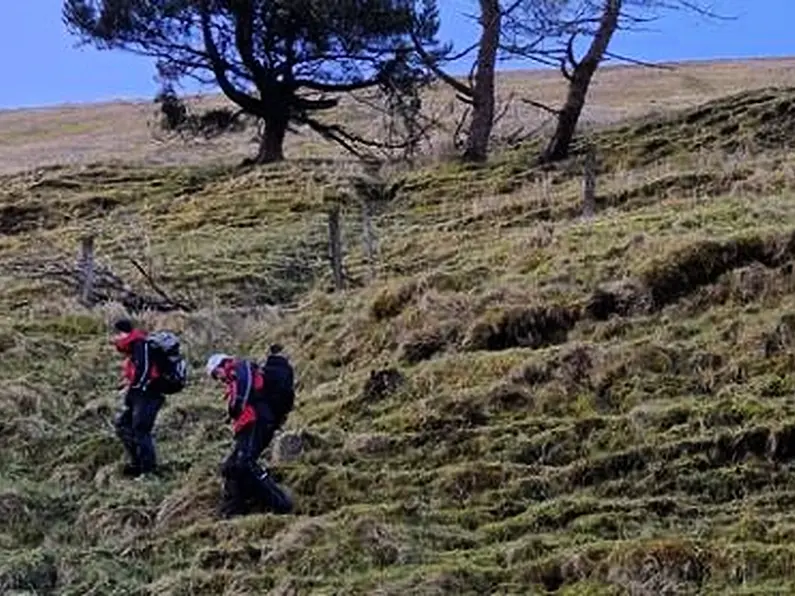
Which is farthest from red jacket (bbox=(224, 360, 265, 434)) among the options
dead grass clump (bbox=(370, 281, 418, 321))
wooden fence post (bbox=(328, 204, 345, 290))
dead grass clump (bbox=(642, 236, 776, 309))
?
wooden fence post (bbox=(328, 204, 345, 290))

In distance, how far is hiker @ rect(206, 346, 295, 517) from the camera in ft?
39.0

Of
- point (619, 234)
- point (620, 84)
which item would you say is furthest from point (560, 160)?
point (620, 84)

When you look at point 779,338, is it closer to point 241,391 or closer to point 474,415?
point 474,415

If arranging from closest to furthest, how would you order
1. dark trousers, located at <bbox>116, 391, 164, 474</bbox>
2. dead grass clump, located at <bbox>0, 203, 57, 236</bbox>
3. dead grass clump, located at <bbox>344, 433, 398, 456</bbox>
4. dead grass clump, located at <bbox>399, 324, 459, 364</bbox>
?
dead grass clump, located at <bbox>344, 433, 398, 456</bbox>, dark trousers, located at <bbox>116, 391, 164, 474</bbox>, dead grass clump, located at <bbox>399, 324, 459, 364</bbox>, dead grass clump, located at <bbox>0, 203, 57, 236</bbox>

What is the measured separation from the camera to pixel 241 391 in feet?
39.5

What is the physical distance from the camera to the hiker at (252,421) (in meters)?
11.9

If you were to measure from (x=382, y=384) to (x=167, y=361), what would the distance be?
6.66ft

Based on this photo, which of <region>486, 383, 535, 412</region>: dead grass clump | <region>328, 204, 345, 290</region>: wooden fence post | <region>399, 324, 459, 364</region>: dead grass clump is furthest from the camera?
<region>328, 204, 345, 290</region>: wooden fence post

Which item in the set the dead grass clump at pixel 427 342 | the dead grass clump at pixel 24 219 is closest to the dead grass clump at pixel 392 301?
the dead grass clump at pixel 427 342

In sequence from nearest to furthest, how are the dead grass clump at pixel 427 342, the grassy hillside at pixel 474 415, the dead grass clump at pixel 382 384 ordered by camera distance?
the grassy hillside at pixel 474 415 < the dead grass clump at pixel 382 384 < the dead grass clump at pixel 427 342

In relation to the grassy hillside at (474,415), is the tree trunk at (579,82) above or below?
above

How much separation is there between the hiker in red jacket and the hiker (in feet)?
5.25

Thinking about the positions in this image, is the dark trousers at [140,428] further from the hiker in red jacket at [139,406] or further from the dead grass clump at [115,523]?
the dead grass clump at [115,523]

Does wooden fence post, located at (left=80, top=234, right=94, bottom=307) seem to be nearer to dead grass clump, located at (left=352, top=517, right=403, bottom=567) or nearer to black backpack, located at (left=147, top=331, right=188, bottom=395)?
black backpack, located at (left=147, top=331, right=188, bottom=395)
